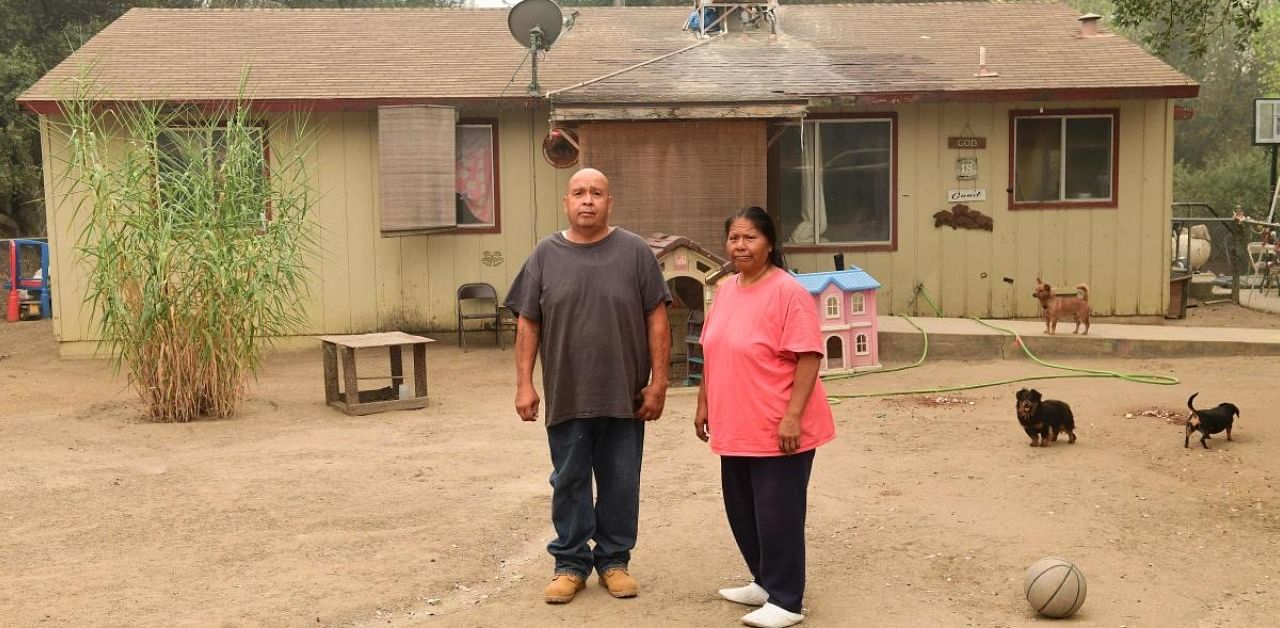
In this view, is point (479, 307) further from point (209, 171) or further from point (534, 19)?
point (209, 171)

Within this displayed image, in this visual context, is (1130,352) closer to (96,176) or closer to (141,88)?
(96,176)

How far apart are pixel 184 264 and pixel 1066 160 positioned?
9.32 m

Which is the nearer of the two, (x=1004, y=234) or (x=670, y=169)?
(x=670, y=169)

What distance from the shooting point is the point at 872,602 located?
5.19m

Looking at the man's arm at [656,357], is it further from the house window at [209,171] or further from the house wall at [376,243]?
the house wall at [376,243]

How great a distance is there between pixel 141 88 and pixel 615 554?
10331 millimetres

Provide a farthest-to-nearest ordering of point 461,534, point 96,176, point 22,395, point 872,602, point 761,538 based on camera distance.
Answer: point 22,395 → point 96,176 → point 461,534 → point 872,602 → point 761,538

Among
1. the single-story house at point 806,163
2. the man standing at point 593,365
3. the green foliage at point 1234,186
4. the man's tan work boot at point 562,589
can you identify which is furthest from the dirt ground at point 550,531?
the green foliage at point 1234,186

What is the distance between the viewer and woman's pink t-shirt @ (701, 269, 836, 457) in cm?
477

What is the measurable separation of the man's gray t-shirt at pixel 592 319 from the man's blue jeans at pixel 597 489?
0.35 ft

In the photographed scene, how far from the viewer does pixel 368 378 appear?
34.4ft

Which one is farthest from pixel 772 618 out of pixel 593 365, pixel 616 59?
pixel 616 59

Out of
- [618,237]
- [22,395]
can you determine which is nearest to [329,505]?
[618,237]

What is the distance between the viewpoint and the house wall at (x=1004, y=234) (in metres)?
14.1
